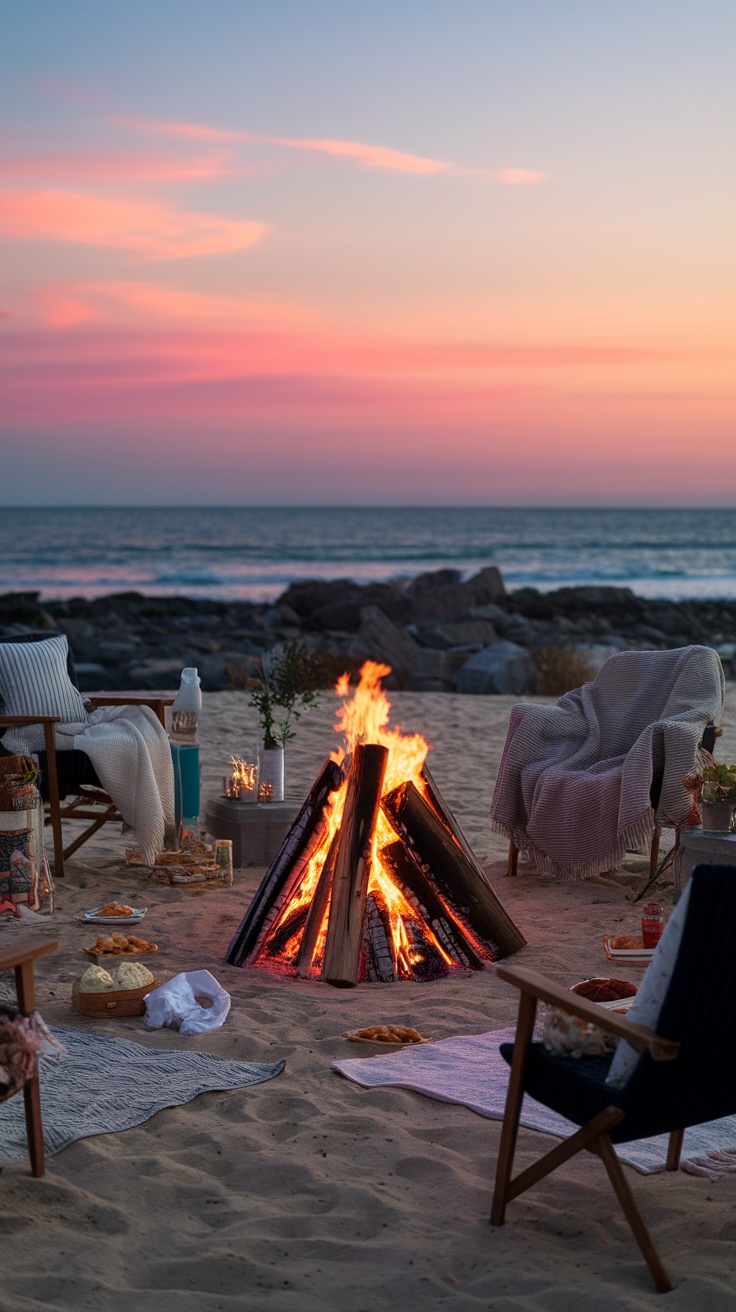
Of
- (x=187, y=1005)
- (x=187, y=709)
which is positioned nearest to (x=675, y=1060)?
(x=187, y=1005)

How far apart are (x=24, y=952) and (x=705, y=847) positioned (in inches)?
119

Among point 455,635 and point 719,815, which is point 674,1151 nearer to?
point 719,815

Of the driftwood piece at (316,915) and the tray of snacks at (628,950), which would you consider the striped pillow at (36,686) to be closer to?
the driftwood piece at (316,915)

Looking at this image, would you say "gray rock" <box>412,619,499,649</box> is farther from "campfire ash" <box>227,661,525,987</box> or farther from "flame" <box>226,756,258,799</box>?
"campfire ash" <box>227,661,525,987</box>

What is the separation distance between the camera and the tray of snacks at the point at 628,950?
4.75 m

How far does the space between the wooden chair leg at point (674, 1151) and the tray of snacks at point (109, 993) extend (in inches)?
73.2

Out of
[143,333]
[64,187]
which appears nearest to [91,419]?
[143,333]

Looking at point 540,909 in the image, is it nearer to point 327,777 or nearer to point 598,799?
point 598,799

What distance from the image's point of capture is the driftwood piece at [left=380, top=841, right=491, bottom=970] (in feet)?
15.8

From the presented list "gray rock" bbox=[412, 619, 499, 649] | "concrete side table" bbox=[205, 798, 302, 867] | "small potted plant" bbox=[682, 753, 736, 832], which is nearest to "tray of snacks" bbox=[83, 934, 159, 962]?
"concrete side table" bbox=[205, 798, 302, 867]

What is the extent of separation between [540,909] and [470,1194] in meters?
2.80

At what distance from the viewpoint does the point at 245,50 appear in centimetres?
917

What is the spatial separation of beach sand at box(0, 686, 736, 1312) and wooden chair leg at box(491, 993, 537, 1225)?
2.6 inches

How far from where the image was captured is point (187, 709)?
6.37 m
